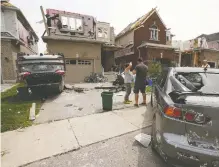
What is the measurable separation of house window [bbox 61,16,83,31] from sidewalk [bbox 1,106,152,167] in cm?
1267

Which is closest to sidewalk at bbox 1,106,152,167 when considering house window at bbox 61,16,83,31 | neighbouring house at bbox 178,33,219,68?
house window at bbox 61,16,83,31

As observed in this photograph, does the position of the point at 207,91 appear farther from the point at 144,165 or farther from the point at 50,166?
the point at 50,166

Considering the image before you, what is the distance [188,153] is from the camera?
1866mm

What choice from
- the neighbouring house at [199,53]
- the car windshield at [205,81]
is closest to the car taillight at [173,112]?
the car windshield at [205,81]

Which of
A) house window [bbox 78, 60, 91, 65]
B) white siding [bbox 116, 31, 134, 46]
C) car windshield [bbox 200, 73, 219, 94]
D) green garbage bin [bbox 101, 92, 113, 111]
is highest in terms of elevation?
white siding [bbox 116, 31, 134, 46]

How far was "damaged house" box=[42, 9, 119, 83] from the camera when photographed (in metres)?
13.9

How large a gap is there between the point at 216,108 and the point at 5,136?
4.36 metres

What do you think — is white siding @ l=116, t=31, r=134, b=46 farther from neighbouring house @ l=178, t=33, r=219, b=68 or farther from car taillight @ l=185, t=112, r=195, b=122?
car taillight @ l=185, t=112, r=195, b=122

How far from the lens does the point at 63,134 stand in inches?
146

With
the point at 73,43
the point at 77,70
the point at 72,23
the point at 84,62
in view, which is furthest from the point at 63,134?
the point at 72,23

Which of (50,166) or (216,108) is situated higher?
(216,108)

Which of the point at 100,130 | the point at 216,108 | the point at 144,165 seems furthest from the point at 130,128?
the point at 216,108

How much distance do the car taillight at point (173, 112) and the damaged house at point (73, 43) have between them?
42.5ft

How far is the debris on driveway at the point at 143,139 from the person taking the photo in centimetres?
323
